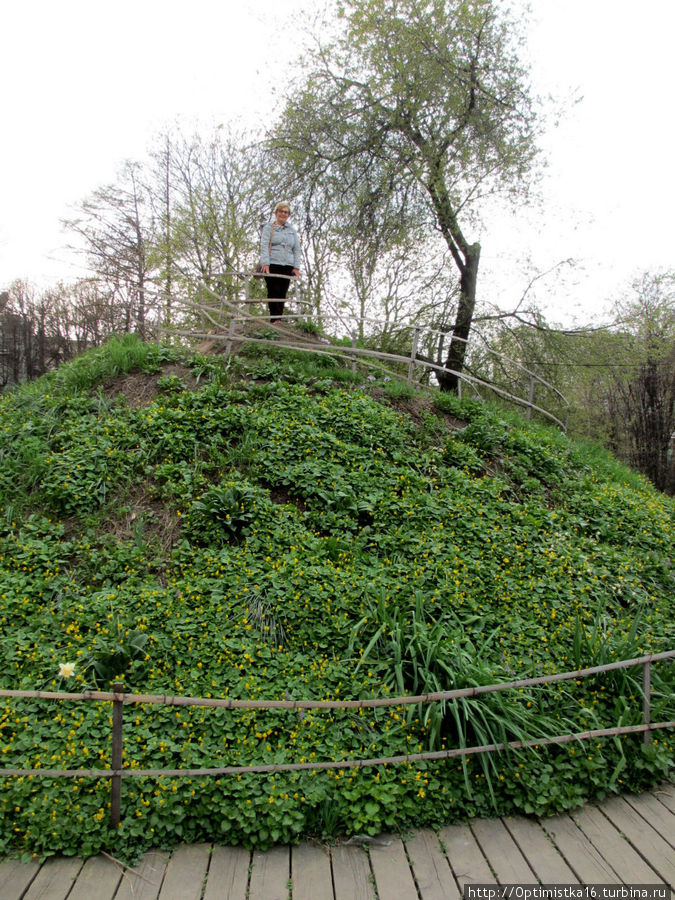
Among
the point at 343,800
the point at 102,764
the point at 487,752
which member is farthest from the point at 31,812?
the point at 487,752

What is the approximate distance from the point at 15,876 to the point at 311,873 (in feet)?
4.03

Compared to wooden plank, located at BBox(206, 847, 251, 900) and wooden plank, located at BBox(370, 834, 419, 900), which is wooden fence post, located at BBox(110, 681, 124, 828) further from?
wooden plank, located at BBox(370, 834, 419, 900)

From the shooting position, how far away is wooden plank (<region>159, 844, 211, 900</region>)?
234 centimetres

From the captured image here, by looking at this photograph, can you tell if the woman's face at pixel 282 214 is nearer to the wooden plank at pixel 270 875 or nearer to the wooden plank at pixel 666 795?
the wooden plank at pixel 270 875

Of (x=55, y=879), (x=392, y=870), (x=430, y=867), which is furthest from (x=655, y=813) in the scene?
(x=55, y=879)

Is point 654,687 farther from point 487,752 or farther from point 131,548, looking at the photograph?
point 131,548

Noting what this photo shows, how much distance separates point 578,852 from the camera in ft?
8.63

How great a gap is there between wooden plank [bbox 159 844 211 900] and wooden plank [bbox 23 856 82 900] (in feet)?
1.27

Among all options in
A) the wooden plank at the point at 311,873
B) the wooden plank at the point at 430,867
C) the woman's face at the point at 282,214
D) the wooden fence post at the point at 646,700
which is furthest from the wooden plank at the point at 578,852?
the woman's face at the point at 282,214

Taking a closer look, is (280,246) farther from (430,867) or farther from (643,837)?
(643,837)

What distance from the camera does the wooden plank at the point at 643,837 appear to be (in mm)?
2549

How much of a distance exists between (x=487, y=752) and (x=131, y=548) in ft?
9.40

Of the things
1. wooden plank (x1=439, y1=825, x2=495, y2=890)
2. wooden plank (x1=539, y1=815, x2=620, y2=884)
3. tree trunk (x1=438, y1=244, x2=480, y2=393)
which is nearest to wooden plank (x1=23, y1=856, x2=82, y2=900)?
wooden plank (x1=439, y1=825, x2=495, y2=890)

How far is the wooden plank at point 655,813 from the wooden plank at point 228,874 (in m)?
1.97
